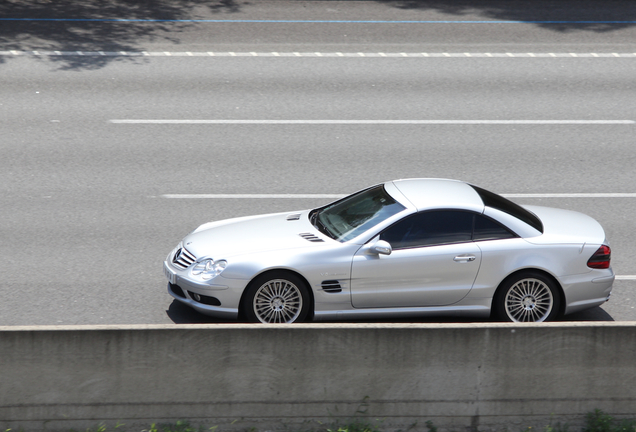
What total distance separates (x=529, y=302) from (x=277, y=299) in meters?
2.49

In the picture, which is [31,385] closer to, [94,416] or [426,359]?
[94,416]

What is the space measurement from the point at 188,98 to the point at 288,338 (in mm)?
Result: 9414

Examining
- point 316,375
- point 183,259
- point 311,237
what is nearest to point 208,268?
point 183,259

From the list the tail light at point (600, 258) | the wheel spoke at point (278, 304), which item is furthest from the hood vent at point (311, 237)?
the tail light at point (600, 258)

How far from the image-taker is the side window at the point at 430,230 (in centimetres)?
738

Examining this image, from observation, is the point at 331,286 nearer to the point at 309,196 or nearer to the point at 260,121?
the point at 309,196

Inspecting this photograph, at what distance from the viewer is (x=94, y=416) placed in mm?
5824

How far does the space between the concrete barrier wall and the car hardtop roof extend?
75.2 inches

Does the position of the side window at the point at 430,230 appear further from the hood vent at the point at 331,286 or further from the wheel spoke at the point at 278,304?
the wheel spoke at the point at 278,304

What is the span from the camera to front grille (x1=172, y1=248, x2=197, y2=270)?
297 inches

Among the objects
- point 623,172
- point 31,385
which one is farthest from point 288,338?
point 623,172

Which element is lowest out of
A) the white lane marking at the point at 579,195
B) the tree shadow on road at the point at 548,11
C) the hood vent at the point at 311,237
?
the white lane marking at the point at 579,195

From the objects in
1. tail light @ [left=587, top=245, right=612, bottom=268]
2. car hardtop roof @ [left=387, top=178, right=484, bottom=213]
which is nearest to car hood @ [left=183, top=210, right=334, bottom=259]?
car hardtop roof @ [left=387, top=178, right=484, bottom=213]

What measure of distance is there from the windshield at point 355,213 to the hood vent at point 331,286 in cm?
46
